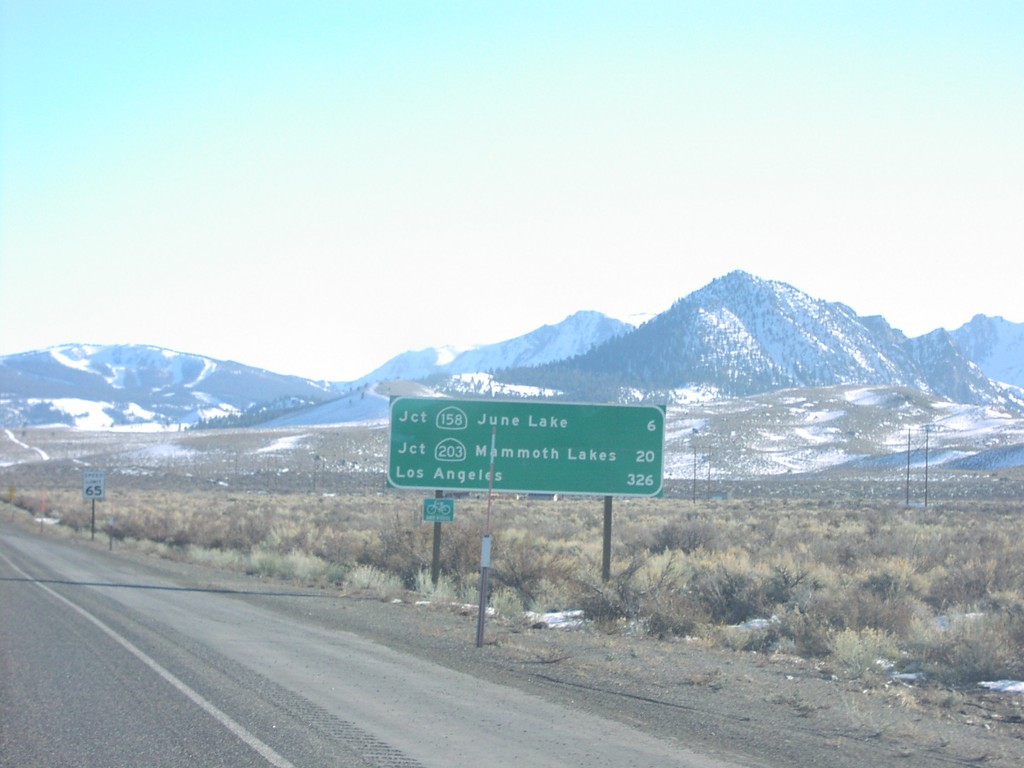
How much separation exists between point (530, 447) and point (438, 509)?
2.62 metres

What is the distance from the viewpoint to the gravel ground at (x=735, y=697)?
350 inches

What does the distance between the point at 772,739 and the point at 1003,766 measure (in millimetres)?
1743

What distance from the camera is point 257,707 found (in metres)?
9.76

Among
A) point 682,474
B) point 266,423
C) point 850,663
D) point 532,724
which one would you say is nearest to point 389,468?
point 850,663

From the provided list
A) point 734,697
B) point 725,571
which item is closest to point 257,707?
point 734,697

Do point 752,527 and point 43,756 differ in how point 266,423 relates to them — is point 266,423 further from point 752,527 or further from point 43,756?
point 43,756

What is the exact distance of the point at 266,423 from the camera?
649ft

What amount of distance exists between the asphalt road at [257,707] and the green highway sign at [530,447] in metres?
6.67

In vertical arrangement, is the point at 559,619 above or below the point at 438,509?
below

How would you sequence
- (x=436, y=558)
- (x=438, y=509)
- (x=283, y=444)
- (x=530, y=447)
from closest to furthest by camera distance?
(x=438, y=509) < (x=436, y=558) < (x=530, y=447) < (x=283, y=444)

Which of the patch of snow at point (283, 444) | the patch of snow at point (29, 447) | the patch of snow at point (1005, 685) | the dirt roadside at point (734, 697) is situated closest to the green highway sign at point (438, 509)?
the dirt roadside at point (734, 697)

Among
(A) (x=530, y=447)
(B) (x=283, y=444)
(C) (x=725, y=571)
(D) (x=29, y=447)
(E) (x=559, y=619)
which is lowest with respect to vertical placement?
(D) (x=29, y=447)

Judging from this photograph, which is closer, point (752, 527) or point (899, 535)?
point (899, 535)

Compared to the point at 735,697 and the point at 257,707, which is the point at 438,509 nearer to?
the point at 735,697
